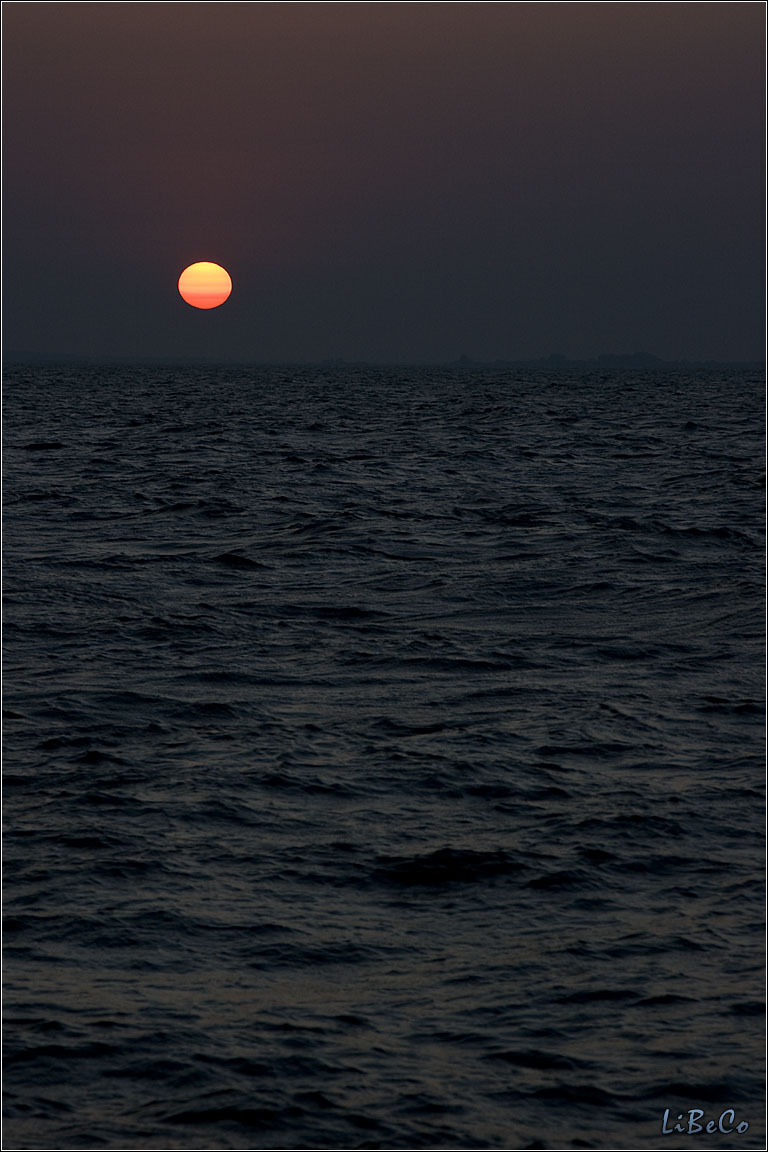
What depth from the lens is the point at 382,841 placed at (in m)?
10.5

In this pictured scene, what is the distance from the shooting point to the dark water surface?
7.21 m

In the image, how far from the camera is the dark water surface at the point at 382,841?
284 inches

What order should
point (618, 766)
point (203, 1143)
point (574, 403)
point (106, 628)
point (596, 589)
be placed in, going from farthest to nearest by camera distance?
point (574, 403)
point (596, 589)
point (106, 628)
point (618, 766)
point (203, 1143)

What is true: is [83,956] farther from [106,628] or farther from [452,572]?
[452,572]

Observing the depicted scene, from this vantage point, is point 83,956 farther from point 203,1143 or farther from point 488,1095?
point 488,1095

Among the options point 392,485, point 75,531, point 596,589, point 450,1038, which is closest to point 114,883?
point 450,1038

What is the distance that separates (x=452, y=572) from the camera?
21719 millimetres

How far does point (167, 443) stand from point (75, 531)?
974 inches

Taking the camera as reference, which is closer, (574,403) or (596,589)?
(596,589)

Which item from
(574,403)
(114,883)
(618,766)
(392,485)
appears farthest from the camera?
(574,403)

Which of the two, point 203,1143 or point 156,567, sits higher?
point 156,567

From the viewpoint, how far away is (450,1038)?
25.1 feet

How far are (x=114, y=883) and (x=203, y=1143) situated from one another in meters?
3.20

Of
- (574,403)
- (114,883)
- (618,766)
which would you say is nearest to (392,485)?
(618,766)
